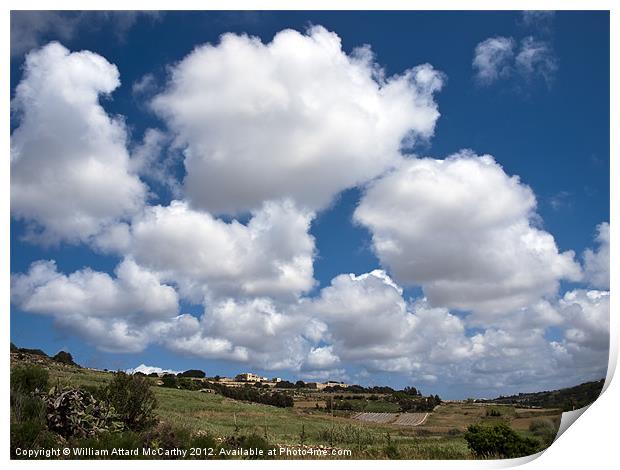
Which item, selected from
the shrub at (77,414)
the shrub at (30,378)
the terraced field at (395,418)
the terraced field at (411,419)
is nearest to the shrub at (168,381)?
the shrub at (77,414)

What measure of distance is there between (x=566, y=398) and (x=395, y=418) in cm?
542

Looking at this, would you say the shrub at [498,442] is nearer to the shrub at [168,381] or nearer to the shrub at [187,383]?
the shrub at [187,383]

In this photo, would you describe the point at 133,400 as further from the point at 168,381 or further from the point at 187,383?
the point at 187,383

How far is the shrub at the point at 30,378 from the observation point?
48.4ft

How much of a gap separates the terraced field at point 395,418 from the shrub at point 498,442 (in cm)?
337

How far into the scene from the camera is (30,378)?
15.2 metres

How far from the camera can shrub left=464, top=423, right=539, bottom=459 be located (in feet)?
43.3

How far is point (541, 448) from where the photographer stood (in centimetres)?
1305

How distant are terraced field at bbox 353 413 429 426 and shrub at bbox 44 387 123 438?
714cm

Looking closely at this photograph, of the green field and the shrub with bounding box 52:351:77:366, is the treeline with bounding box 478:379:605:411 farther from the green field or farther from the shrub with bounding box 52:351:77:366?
the shrub with bounding box 52:351:77:366

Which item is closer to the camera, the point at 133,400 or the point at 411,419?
the point at 133,400

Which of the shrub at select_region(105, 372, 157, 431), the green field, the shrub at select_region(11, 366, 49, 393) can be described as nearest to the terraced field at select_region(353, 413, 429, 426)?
the green field

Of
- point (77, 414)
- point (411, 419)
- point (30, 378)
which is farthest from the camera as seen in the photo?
point (411, 419)

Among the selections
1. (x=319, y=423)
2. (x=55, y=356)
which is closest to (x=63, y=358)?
(x=55, y=356)
